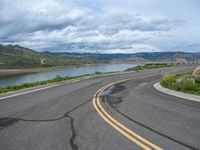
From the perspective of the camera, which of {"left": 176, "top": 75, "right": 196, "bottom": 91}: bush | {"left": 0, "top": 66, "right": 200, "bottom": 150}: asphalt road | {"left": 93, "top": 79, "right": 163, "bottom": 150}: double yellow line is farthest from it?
{"left": 176, "top": 75, "right": 196, "bottom": 91}: bush

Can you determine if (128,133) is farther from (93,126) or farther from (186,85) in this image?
(186,85)

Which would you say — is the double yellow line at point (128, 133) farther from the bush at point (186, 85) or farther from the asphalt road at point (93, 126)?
the bush at point (186, 85)

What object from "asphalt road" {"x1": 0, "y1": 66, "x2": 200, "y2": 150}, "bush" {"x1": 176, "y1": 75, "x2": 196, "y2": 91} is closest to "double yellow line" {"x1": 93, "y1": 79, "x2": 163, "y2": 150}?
"asphalt road" {"x1": 0, "y1": 66, "x2": 200, "y2": 150}

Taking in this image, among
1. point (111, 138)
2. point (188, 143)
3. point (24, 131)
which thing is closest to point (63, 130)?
point (24, 131)

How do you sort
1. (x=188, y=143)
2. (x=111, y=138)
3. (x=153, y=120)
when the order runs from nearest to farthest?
(x=188, y=143) → (x=111, y=138) → (x=153, y=120)

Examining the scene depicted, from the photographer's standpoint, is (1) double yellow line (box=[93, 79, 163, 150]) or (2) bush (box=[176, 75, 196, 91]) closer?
(1) double yellow line (box=[93, 79, 163, 150])

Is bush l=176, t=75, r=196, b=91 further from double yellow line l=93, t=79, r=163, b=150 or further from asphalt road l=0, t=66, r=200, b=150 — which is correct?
double yellow line l=93, t=79, r=163, b=150

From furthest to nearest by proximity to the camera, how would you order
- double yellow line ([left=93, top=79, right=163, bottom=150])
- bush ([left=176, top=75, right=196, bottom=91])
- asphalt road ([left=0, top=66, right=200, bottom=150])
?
bush ([left=176, top=75, right=196, bottom=91]) → asphalt road ([left=0, top=66, right=200, bottom=150]) → double yellow line ([left=93, top=79, right=163, bottom=150])

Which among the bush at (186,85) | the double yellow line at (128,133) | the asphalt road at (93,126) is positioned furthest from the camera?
the bush at (186,85)

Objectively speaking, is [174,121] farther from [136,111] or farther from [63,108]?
[63,108]

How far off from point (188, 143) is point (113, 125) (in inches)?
93.9

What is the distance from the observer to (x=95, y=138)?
21.2 ft

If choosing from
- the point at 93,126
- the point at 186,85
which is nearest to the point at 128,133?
the point at 93,126

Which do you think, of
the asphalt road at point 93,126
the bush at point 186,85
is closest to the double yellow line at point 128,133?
the asphalt road at point 93,126
